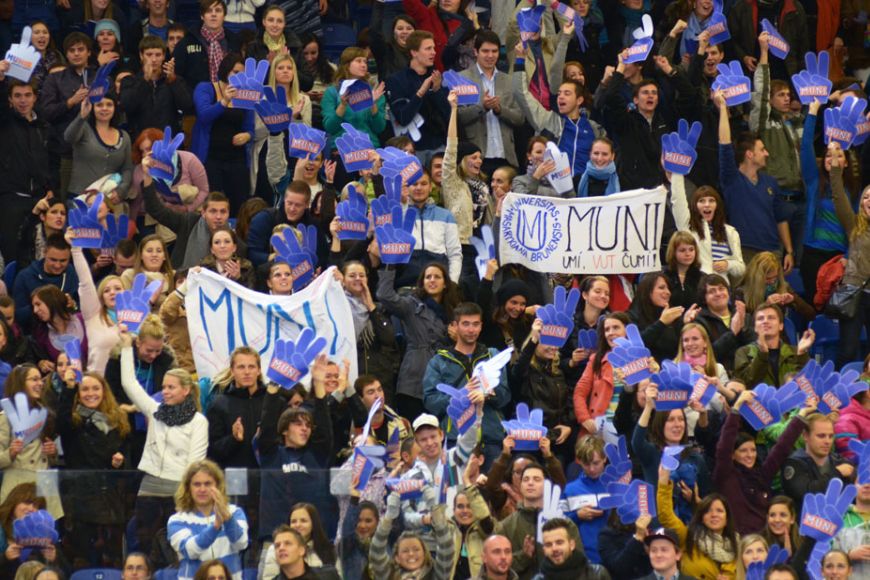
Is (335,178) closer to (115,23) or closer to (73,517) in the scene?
(115,23)

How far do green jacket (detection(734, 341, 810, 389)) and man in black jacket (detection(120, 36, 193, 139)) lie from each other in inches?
180

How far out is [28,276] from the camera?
16359 millimetres

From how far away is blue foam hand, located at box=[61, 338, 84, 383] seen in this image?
1452cm

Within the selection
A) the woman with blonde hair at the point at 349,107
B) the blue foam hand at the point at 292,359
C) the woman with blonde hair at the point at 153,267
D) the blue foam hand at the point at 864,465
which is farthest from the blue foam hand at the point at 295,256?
the blue foam hand at the point at 864,465

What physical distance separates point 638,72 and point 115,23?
3810 mm

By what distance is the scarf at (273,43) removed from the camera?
18.3 meters

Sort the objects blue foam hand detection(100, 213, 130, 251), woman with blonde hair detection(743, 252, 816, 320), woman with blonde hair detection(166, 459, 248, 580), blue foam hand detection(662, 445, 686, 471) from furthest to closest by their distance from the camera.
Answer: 1. woman with blonde hair detection(743, 252, 816, 320)
2. blue foam hand detection(100, 213, 130, 251)
3. blue foam hand detection(662, 445, 686, 471)
4. woman with blonde hair detection(166, 459, 248, 580)

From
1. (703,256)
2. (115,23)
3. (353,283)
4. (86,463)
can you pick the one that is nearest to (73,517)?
(86,463)

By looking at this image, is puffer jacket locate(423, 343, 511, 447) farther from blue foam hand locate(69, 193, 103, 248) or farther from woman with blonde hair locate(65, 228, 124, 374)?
blue foam hand locate(69, 193, 103, 248)

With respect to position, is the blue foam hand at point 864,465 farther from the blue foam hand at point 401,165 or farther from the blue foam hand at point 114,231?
the blue foam hand at point 114,231

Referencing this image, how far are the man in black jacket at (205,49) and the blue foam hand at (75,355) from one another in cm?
344

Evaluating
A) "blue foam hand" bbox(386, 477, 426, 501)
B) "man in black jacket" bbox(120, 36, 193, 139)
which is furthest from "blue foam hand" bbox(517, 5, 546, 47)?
"blue foam hand" bbox(386, 477, 426, 501)

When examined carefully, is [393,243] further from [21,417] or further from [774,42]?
[774,42]

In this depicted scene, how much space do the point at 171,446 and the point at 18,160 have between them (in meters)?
3.90
